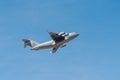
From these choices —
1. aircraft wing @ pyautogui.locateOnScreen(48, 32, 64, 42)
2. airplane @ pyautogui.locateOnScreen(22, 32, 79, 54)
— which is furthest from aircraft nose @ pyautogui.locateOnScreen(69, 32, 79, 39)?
aircraft wing @ pyautogui.locateOnScreen(48, 32, 64, 42)

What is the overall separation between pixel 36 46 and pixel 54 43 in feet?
31.8

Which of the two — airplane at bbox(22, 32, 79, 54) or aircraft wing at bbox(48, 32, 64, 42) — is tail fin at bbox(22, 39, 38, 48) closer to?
airplane at bbox(22, 32, 79, 54)

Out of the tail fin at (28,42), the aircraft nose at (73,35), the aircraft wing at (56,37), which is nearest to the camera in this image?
the aircraft nose at (73,35)

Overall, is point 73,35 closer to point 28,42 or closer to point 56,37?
point 56,37

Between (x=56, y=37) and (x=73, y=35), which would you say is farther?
(x=56, y=37)

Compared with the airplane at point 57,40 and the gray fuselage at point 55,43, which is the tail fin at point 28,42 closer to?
the airplane at point 57,40

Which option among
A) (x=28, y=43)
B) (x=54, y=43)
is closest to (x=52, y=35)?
(x=54, y=43)

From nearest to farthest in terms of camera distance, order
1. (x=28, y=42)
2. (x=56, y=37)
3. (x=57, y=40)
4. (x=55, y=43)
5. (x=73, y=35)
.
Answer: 1. (x=73, y=35)
2. (x=55, y=43)
3. (x=57, y=40)
4. (x=56, y=37)
5. (x=28, y=42)

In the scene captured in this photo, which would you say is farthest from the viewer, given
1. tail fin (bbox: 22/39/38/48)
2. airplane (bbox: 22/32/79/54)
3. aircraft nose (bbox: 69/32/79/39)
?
tail fin (bbox: 22/39/38/48)

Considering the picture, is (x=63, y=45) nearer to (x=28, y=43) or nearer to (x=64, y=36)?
(x=64, y=36)

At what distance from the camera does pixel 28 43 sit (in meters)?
188

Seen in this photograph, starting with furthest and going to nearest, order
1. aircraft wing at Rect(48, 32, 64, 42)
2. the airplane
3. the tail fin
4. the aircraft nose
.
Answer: the tail fin
aircraft wing at Rect(48, 32, 64, 42)
the airplane
the aircraft nose

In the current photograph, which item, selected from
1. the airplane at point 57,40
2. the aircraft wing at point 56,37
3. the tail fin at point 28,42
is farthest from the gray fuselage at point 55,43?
the tail fin at point 28,42

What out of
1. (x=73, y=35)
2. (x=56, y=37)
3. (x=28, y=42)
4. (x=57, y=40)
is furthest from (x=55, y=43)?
(x=28, y=42)
